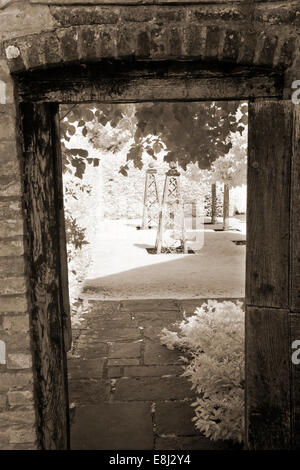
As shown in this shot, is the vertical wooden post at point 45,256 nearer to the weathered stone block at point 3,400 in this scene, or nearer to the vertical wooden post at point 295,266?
the weathered stone block at point 3,400

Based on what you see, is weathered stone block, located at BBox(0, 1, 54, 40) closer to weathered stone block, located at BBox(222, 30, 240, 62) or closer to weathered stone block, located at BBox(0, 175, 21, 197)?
weathered stone block, located at BBox(0, 175, 21, 197)

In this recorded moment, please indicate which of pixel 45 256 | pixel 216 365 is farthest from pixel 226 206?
pixel 45 256

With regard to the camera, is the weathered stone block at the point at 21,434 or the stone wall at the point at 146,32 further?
the weathered stone block at the point at 21,434

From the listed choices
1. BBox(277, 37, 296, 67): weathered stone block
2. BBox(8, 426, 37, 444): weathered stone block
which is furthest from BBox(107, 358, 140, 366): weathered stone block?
BBox(277, 37, 296, 67): weathered stone block

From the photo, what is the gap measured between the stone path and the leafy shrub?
11cm

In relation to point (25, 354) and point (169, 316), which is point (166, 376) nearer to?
point (169, 316)

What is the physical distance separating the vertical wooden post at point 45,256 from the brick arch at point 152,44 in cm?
33

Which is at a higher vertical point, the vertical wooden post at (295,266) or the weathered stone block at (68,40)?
the weathered stone block at (68,40)

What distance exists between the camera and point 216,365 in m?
4.21

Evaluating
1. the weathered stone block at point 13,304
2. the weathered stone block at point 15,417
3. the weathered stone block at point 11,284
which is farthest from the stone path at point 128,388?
the weathered stone block at point 11,284

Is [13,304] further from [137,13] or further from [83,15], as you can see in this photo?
[137,13]

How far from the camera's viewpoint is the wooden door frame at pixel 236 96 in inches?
99.0

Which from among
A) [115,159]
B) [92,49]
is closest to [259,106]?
[92,49]

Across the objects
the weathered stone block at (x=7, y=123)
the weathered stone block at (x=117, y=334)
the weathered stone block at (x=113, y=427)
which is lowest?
the weathered stone block at (x=113, y=427)
